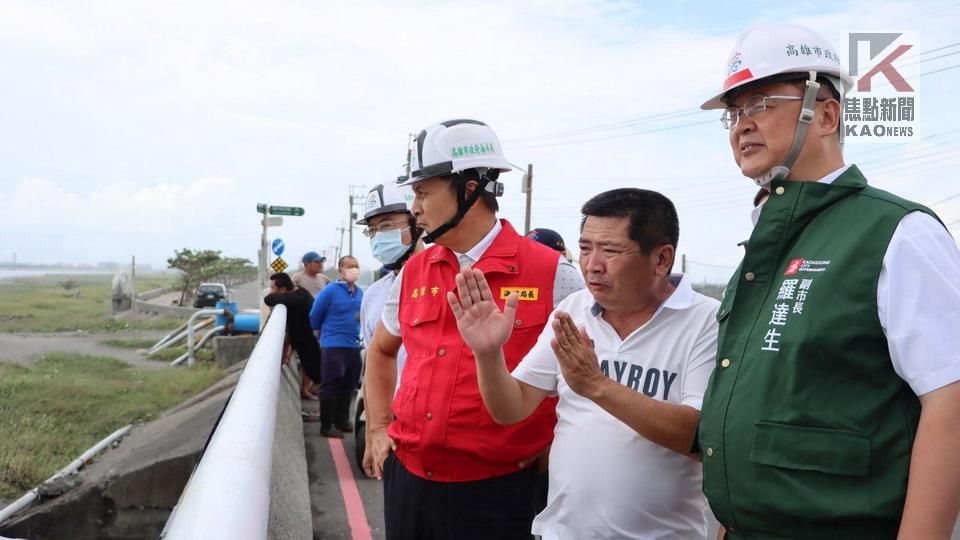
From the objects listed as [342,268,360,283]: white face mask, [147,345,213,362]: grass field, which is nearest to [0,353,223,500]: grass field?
[147,345,213,362]: grass field

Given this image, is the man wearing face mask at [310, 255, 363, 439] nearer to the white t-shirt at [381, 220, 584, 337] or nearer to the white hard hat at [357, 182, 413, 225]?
the white hard hat at [357, 182, 413, 225]

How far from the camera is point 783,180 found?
193 centimetres

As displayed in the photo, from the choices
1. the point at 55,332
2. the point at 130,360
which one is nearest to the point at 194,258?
the point at 55,332

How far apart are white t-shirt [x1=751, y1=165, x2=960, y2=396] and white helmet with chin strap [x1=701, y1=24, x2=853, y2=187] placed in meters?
0.40

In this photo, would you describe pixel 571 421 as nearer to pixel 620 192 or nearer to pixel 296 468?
pixel 620 192

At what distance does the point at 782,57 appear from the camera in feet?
6.30

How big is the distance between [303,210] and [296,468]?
476 inches

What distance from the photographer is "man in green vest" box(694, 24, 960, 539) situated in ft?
5.13

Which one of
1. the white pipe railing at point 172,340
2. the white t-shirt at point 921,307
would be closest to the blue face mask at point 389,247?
the white t-shirt at point 921,307

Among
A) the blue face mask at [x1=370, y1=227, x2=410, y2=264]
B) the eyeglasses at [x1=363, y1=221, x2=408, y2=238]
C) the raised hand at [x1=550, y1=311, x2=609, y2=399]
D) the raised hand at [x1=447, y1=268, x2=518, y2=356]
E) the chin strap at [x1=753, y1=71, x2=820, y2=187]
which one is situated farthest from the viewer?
the eyeglasses at [x1=363, y1=221, x2=408, y2=238]

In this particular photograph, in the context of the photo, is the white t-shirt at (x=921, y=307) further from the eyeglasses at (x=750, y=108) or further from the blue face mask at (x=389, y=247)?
the blue face mask at (x=389, y=247)

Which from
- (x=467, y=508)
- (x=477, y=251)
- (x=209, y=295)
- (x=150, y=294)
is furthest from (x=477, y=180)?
(x=150, y=294)

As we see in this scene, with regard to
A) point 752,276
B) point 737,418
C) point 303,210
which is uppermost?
point 303,210

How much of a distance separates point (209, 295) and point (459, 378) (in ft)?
154
